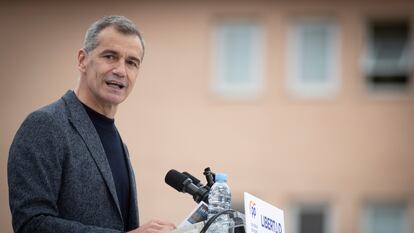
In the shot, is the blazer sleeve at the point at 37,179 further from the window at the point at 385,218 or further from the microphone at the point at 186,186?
the window at the point at 385,218

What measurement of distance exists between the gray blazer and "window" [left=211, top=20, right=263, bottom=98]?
15.0m

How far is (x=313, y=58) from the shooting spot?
19.0 meters

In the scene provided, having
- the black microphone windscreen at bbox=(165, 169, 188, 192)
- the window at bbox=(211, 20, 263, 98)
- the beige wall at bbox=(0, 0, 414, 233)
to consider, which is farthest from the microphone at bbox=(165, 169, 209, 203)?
the window at bbox=(211, 20, 263, 98)

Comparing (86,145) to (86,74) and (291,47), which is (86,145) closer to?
(86,74)

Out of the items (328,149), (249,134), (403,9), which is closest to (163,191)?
(249,134)

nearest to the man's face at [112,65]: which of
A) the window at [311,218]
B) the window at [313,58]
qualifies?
the window at [311,218]

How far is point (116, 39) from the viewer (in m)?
3.97

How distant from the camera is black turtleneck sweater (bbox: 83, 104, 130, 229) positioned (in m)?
4.04

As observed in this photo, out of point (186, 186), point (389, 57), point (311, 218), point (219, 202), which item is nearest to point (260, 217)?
point (219, 202)

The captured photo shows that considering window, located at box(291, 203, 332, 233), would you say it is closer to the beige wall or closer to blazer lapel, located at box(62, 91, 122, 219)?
the beige wall

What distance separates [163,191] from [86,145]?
14.9m

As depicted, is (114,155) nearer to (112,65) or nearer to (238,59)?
(112,65)

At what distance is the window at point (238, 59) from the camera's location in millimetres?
18875

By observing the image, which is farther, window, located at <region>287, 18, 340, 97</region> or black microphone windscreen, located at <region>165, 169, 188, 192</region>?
window, located at <region>287, 18, 340, 97</region>
